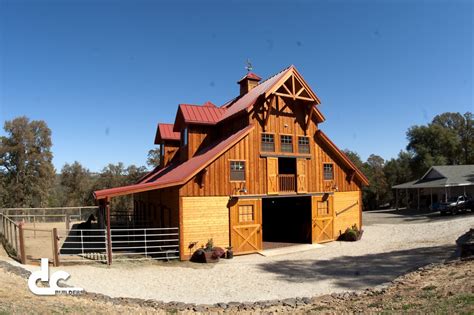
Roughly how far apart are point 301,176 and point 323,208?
2579 mm

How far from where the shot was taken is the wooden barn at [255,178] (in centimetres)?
1728

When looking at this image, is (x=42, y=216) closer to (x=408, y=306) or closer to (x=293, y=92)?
(x=293, y=92)

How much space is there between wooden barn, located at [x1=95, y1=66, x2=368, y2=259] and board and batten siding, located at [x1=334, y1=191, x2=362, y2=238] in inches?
2.4

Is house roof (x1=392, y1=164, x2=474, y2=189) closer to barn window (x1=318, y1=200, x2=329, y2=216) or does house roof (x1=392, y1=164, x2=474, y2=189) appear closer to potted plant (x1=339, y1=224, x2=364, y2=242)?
potted plant (x1=339, y1=224, x2=364, y2=242)

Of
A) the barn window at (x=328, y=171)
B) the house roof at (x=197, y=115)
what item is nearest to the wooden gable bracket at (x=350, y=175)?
the barn window at (x=328, y=171)

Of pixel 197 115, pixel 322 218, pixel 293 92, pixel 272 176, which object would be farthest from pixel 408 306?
pixel 197 115

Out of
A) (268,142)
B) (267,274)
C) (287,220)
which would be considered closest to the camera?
(267,274)

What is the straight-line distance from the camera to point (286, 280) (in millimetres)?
12781

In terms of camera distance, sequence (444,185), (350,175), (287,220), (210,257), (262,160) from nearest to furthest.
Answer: (210,257) < (262,160) < (350,175) < (287,220) < (444,185)

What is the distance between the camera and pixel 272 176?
64.0 feet

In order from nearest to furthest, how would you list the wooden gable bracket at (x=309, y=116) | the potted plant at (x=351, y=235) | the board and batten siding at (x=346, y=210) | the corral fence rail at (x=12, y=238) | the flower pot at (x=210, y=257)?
the corral fence rail at (x=12, y=238), the flower pot at (x=210, y=257), the wooden gable bracket at (x=309, y=116), the potted plant at (x=351, y=235), the board and batten siding at (x=346, y=210)

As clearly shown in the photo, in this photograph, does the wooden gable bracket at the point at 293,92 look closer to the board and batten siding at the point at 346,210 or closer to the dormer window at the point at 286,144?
the dormer window at the point at 286,144

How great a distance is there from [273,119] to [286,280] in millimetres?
9708

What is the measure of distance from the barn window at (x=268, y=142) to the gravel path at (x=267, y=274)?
5.54 meters
